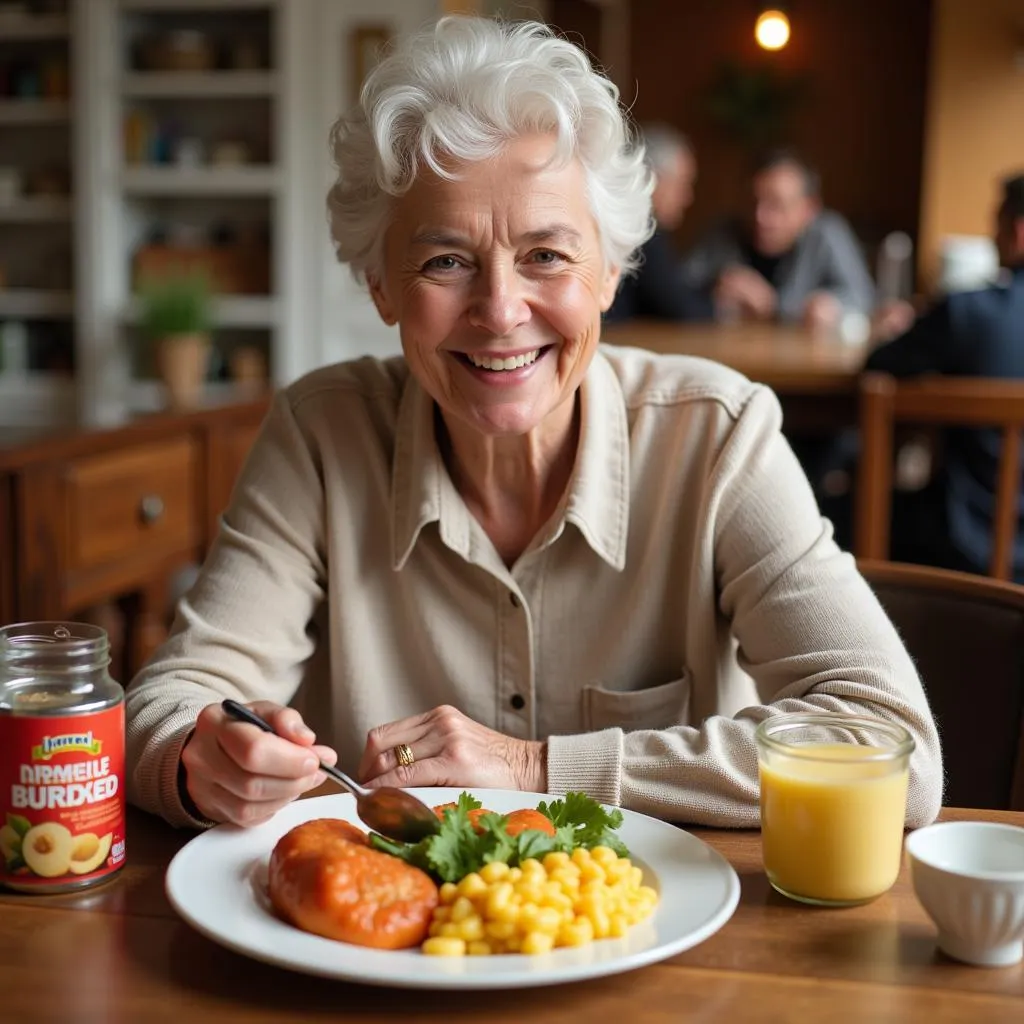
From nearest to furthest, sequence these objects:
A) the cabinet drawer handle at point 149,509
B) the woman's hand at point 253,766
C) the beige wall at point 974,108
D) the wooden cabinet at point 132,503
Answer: the woman's hand at point 253,766, the wooden cabinet at point 132,503, the cabinet drawer handle at point 149,509, the beige wall at point 974,108

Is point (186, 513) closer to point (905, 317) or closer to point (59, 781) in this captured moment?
point (59, 781)

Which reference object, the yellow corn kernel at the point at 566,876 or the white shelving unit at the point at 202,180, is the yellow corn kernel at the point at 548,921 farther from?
the white shelving unit at the point at 202,180

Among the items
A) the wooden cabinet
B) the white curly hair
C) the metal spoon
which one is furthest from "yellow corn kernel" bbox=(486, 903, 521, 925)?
the wooden cabinet

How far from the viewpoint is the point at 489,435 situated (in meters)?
1.47

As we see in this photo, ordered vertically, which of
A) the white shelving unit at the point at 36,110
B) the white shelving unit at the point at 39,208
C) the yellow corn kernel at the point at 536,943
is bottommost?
the yellow corn kernel at the point at 536,943

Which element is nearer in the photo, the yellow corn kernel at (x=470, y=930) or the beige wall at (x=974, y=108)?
the yellow corn kernel at (x=470, y=930)

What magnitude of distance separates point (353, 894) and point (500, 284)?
0.68 metres

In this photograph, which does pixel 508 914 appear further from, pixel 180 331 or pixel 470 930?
pixel 180 331

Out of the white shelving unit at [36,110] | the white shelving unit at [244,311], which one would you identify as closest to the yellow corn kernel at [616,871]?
the white shelving unit at [244,311]

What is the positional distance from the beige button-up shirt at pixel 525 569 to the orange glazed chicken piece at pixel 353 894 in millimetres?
489

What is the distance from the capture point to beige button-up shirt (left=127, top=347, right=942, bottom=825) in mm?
1432

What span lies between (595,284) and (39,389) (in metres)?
5.04

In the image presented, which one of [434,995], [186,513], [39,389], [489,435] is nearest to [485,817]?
[434,995]

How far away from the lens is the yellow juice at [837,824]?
97 cm
